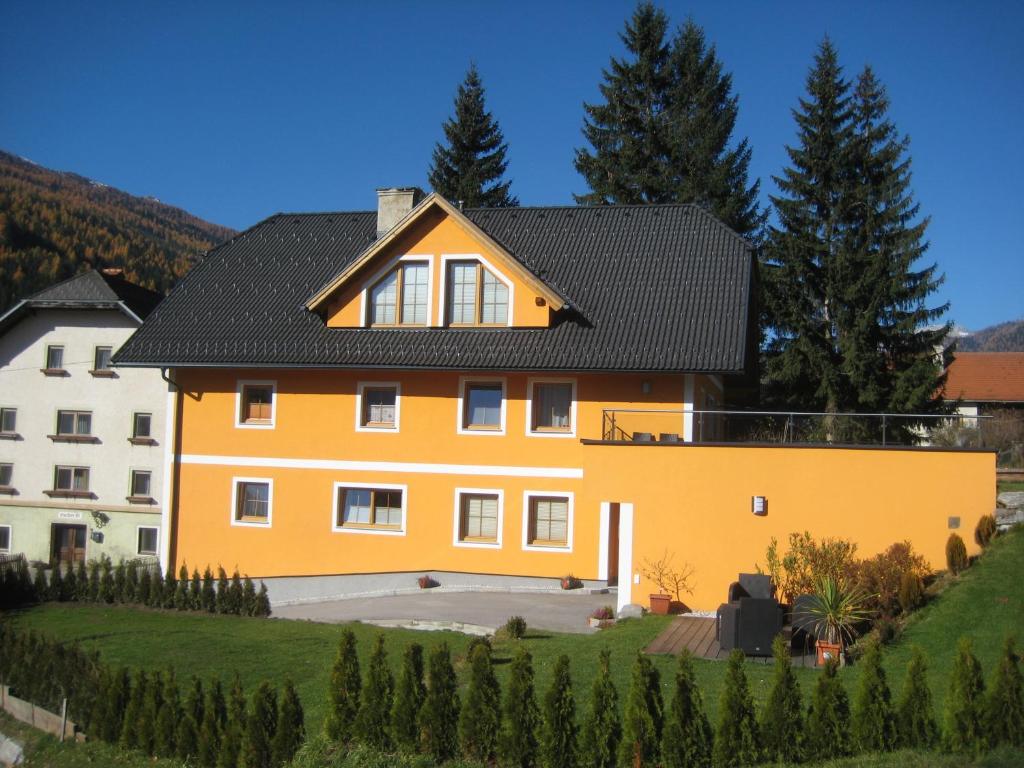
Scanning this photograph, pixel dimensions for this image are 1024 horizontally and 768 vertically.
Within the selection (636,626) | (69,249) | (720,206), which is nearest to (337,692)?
(636,626)

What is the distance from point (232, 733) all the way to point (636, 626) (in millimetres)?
7505

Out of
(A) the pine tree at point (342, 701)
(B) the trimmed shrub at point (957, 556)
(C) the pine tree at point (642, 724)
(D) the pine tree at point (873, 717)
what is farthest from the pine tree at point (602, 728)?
(B) the trimmed shrub at point (957, 556)

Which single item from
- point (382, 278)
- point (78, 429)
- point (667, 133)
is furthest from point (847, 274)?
point (78, 429)

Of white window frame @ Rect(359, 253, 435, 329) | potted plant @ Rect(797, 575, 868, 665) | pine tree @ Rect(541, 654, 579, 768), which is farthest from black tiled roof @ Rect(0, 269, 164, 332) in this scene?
pine tree @ Rect(541, 654, 579, 768)

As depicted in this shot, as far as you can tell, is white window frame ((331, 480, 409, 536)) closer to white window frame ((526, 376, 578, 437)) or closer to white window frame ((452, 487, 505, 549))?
white window frame ((452, 487, 505, 549))

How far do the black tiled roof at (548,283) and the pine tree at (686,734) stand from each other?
11.3 meters

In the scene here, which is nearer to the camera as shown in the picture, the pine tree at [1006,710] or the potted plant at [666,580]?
the pine tree at [1006,710]

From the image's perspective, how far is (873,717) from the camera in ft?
30.2

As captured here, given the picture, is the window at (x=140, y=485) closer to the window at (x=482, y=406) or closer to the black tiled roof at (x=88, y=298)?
the black tiled roof at (x=88, y=298)

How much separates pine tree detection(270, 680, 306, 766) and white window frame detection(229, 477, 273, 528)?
13.3 m

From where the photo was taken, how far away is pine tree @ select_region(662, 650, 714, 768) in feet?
30.8

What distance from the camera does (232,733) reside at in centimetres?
1127

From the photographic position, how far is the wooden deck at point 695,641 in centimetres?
1352

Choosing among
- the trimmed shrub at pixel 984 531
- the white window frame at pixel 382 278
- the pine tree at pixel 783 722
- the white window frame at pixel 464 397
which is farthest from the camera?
the white window frame at pixel 382 278
